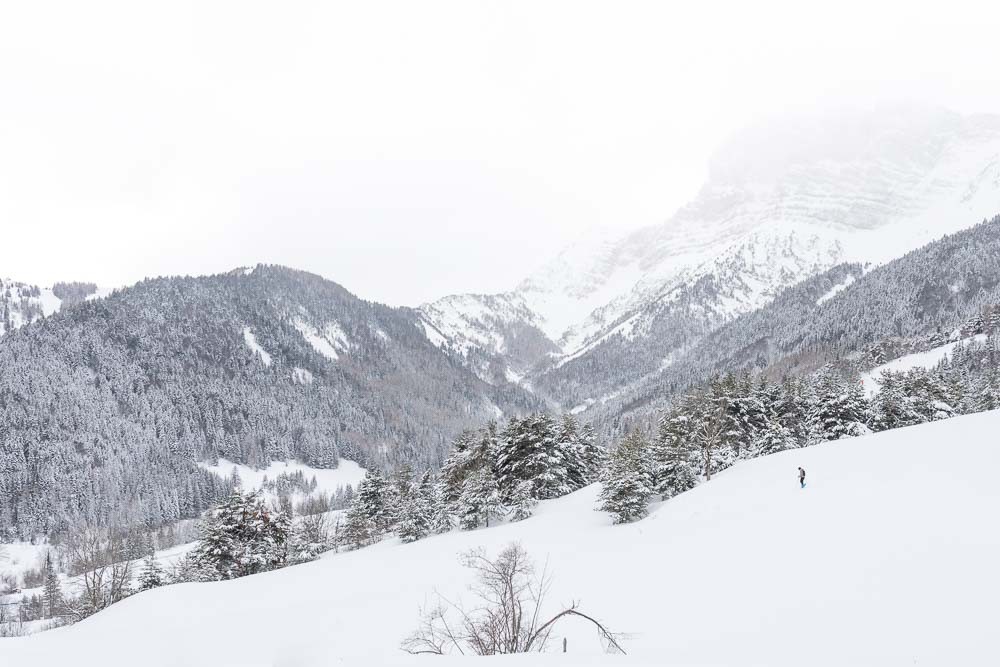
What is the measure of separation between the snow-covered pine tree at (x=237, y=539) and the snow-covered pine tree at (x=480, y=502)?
17145mm

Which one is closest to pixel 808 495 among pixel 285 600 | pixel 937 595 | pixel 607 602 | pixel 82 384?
pixel 607 602

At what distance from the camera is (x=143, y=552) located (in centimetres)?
9769

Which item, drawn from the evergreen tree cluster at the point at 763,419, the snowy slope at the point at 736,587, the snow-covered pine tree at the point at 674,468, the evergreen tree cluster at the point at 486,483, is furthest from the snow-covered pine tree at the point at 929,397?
the evergreen tree cluster at the point at 486,483

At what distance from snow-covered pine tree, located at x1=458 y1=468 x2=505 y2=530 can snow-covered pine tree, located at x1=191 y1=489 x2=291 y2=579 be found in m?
17.1

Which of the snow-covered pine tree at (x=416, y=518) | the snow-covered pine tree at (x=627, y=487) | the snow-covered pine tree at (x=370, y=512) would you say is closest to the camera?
the snow-covered pine tree at (x=627, y=487)

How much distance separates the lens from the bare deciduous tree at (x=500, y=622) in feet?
44.4

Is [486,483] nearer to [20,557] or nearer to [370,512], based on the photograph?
[370,512]

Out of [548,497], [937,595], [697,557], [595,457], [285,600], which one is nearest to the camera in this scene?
[937,595]

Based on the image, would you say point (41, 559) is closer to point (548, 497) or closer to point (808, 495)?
point (548, 497)

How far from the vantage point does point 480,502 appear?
155 ft

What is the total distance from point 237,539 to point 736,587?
140 feet

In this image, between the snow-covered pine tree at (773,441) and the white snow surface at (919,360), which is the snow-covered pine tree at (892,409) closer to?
the snow-covered pine tree at (773,441)

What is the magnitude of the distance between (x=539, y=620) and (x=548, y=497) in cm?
3437

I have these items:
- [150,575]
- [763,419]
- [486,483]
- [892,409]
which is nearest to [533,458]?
[486,483]
